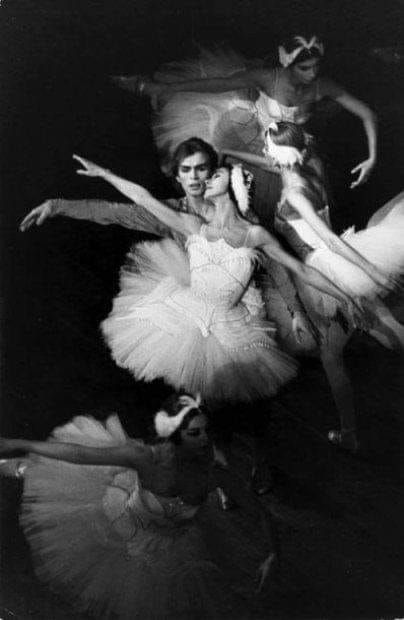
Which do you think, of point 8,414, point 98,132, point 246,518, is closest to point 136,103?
point 98,132

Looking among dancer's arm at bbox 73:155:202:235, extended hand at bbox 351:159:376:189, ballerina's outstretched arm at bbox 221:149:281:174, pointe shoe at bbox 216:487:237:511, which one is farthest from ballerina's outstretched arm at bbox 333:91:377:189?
pointe shoe at bbox 216:487:237:511

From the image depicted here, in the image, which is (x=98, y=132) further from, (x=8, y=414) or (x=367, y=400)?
(x=367, y=400)

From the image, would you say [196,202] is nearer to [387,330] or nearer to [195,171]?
[195,171]

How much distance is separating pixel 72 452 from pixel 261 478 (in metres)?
0.51

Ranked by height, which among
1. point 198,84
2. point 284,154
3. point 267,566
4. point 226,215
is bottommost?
point 267,566

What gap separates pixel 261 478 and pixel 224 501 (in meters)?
0.12

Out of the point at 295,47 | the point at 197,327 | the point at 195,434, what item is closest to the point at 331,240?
the point at 197,327

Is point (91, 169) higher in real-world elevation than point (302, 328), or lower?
higher

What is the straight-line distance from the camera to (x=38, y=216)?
198cm

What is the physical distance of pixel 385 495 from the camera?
1960 millimetres

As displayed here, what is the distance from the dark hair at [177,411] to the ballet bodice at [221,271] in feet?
0.92

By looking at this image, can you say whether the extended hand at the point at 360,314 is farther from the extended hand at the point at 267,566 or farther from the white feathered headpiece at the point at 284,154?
the extended hand at the point at 267,566

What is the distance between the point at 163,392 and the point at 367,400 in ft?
1.81

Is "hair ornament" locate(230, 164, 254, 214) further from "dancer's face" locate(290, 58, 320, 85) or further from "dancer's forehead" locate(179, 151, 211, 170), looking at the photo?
"dancer's face" locate(290, 58, 320, 85)
